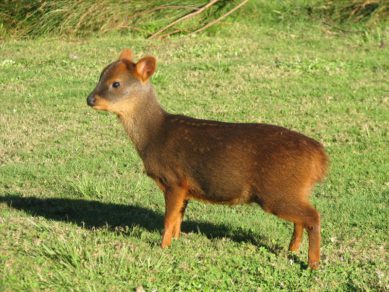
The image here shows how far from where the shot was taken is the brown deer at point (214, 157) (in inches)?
231

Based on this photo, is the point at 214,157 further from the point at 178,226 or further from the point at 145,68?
the point at 145,68

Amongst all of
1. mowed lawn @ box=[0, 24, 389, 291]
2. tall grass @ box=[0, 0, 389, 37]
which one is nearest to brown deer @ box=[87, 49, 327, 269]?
mowed lawn @ box=[0, 24, 389, 291]

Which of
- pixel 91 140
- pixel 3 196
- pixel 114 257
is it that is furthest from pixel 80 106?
pixel 114 257

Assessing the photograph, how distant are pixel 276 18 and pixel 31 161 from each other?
23.4 ft

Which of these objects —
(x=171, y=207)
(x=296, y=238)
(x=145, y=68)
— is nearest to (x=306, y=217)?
(x=296, y=238)

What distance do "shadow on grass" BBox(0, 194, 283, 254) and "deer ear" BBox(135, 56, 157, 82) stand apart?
1.21 metres

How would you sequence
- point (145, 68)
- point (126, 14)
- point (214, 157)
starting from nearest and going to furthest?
point (214, 157) → point (145, 68) → point (126, 14)

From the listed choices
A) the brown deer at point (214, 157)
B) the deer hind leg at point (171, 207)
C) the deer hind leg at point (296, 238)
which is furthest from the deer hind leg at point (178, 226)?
the deer hind leg at point (296, 238)

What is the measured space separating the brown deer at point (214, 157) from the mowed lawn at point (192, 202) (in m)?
0.39

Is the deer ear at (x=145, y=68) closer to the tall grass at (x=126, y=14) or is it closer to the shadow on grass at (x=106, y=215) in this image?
the shadow on grass at (x=106, y=215)

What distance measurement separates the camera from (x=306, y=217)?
585cm

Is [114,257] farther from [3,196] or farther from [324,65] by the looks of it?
[324,65]

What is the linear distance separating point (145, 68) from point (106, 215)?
1.53 m

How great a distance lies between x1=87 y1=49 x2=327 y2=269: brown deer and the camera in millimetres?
5867
